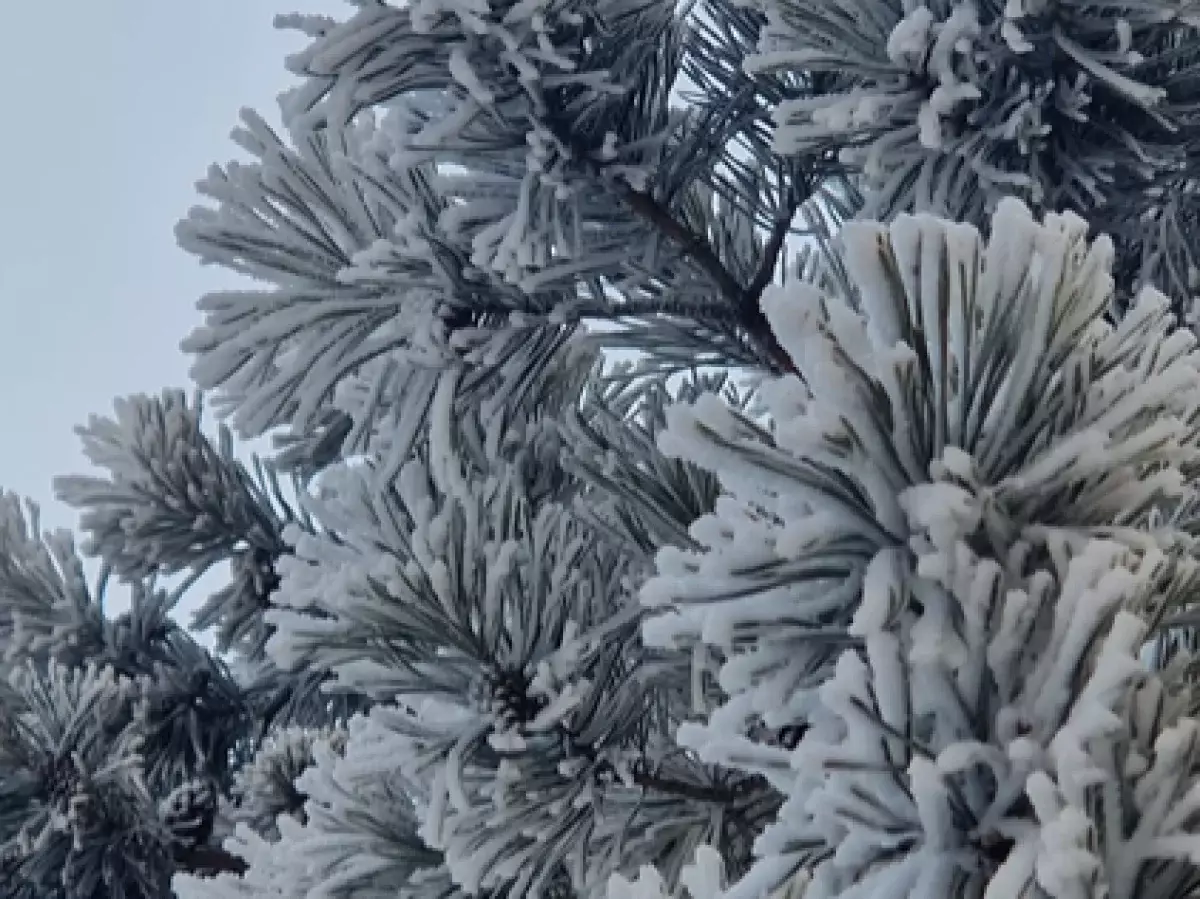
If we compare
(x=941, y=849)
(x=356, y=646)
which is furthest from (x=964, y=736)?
(x=356, y=646)

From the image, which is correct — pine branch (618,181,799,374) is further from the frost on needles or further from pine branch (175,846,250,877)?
pine branch (175,846,250,877)

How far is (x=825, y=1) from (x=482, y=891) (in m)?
0.80

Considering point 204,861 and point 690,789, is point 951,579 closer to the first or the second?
point 690,789

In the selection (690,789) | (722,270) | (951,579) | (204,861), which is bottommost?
(204,861)

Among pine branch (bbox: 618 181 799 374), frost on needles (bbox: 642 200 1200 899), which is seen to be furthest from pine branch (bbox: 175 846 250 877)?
frost on needles (bbox: 642 200 1200 899)

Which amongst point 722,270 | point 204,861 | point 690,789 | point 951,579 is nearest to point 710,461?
point 951,579

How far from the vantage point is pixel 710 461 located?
61 centimetres

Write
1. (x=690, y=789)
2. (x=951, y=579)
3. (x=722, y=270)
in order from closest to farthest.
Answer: (x=951, y=579) → (x=690, y=789) → (x=722, y=270)

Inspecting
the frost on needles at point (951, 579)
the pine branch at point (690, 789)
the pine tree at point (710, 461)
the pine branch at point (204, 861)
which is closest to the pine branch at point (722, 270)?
the pine tree at point (710, 461)

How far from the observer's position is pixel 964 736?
Result: 60 centimetres

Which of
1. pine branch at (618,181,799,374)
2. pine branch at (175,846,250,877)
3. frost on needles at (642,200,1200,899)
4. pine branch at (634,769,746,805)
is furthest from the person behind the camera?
pine branch at (175,846,250,877)

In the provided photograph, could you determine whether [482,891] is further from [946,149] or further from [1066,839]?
[1066,839]

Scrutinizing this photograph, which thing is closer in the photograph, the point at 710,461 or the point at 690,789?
the point at 710,461

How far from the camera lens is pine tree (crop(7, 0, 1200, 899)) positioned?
1.94 ft
